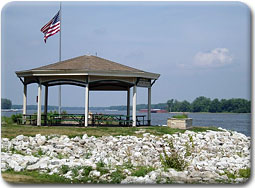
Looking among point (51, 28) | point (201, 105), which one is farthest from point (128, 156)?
point (201, 105)

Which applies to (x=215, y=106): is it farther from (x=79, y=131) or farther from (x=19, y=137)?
(x=19, y=137)

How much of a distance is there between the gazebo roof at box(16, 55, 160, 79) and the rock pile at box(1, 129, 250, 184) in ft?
11.6

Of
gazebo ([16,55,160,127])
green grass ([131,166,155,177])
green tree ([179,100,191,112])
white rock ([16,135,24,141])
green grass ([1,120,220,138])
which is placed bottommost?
green grass ([131,166,155,177])

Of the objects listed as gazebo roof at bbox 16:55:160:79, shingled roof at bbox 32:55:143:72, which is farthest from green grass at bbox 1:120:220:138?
shingled roof at bbox 32:55:143:72

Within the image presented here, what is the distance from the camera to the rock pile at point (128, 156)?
35.9ft

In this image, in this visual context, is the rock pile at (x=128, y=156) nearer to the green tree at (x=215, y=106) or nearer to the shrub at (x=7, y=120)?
the shrub at (x=7, y=120)

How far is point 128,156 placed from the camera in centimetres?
1343

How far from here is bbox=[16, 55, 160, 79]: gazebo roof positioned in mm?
17719


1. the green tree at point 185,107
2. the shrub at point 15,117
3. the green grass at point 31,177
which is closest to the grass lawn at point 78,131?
the shrub at point 15,117

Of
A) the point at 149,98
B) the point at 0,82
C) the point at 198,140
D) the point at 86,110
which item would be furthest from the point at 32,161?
→ the point at 149,98

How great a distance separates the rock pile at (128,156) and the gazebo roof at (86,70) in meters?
3.53

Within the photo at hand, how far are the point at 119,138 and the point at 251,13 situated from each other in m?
7.02

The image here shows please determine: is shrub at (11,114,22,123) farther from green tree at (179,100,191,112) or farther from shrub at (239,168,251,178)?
green tree at (179,100,191,112)

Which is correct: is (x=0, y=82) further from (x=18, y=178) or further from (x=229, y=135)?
(x=229, y=135)
